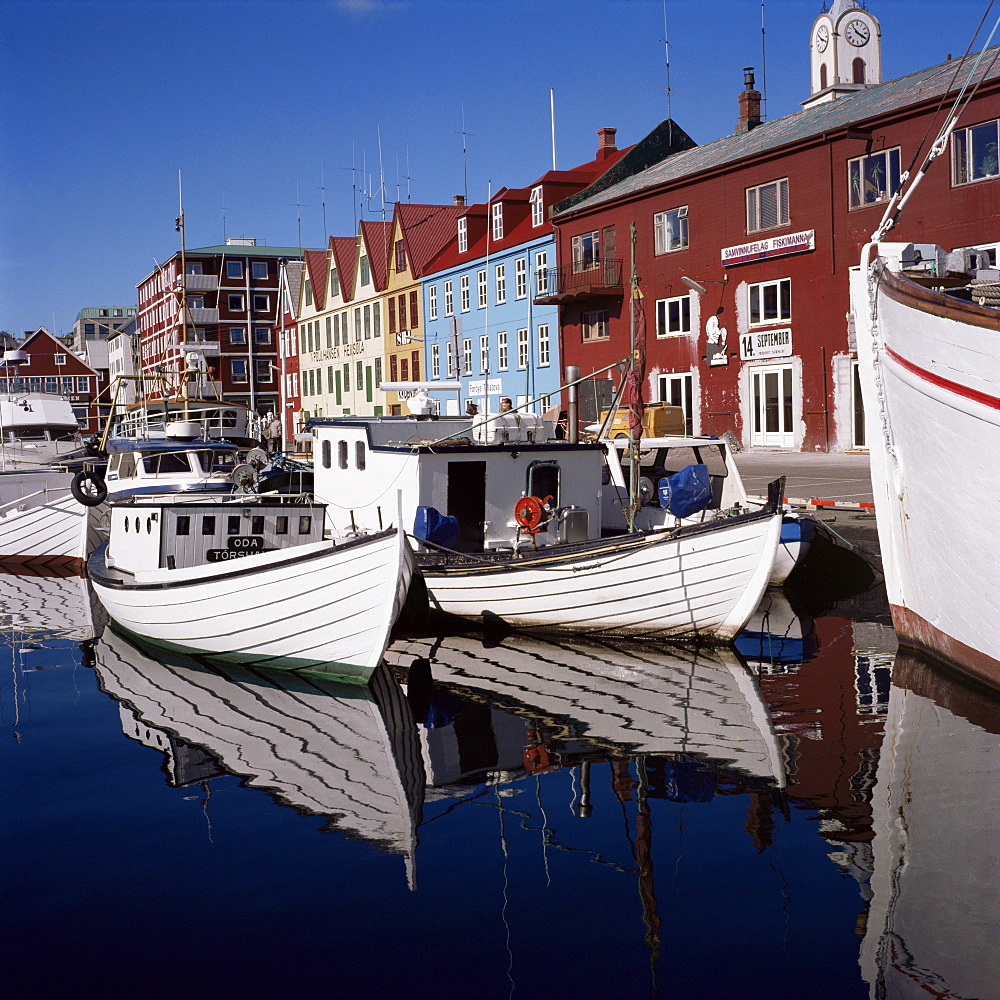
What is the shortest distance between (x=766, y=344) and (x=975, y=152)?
774cm

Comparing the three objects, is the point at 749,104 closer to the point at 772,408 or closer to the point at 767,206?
the point at 767,206

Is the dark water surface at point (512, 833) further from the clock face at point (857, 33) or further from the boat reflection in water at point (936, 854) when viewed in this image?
the clock face at point (857, 33)

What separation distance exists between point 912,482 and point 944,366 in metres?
1.79

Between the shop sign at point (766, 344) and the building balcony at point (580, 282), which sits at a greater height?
the building balcony at point (580, 282)

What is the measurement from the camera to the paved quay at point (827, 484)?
1653 cm

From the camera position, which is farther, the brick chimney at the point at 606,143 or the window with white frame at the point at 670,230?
the brick chimney at the point at 606,143

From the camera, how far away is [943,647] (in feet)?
37.2

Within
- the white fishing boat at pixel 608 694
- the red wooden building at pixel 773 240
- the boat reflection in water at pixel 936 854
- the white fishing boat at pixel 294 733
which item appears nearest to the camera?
the boat reflection in water at pixel 936 854

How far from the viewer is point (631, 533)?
1276cm

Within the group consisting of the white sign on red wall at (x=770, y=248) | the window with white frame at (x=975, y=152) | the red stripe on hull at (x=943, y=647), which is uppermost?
the window with white frame at (x=975, y=152)

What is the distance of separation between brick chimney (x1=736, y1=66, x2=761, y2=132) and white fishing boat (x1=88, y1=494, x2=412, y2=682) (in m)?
28.1

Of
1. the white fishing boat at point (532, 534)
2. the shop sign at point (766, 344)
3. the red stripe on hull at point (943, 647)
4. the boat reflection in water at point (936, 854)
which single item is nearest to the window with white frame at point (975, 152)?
the shop sign at point (766, 344)

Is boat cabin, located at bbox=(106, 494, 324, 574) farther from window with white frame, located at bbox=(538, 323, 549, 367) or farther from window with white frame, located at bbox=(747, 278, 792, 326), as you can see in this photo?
window with white frame, located at bbox=(538, 323, 549, 367)

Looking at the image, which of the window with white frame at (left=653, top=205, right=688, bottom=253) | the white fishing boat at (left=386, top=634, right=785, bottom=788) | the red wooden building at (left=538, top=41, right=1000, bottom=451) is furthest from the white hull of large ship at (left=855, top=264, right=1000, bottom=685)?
the window with white frame at (left=653, top=205, right=688, bottom=253)
